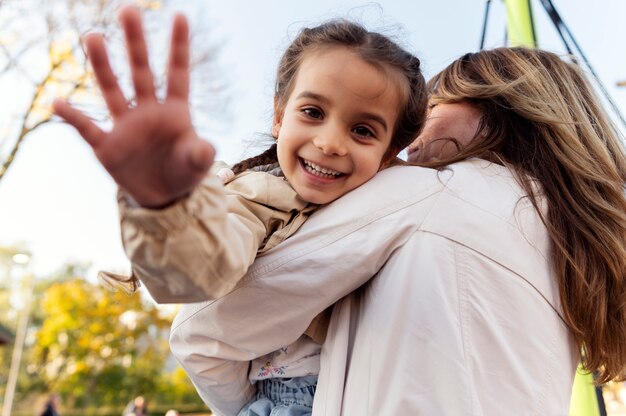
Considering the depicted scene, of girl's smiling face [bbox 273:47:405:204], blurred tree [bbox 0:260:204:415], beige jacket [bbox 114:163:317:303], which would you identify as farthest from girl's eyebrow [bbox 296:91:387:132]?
blurred tree [bbox 0:260:204:415]

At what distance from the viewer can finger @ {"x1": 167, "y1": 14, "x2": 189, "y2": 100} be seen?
80cm

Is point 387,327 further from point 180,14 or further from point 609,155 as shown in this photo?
point 609,155

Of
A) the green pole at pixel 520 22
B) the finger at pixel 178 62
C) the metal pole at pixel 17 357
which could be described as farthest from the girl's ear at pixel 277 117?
the metal pole at pixel 17 357

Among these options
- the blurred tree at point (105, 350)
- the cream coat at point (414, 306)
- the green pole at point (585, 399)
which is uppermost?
the cream coat at point (414, 306)

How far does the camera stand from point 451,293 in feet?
3.84

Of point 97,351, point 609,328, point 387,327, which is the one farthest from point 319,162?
point 97,351

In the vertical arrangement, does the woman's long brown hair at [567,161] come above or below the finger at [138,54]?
below

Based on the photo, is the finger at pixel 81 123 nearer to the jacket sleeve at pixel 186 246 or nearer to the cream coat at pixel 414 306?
the jacket sleeve at pixel 186 246

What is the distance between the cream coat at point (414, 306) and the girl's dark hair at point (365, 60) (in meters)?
0.22

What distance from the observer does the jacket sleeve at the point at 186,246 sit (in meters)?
0.88

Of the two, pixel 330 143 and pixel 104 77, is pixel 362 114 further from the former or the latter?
pixel 104 77

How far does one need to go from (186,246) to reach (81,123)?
21cm

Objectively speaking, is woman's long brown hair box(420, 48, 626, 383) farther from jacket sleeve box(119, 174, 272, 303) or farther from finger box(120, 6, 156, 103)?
finger box(120, 6, 156, 103)

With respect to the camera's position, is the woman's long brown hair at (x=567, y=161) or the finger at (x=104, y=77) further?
the woman's long brown hair at (x=567, y=161)
